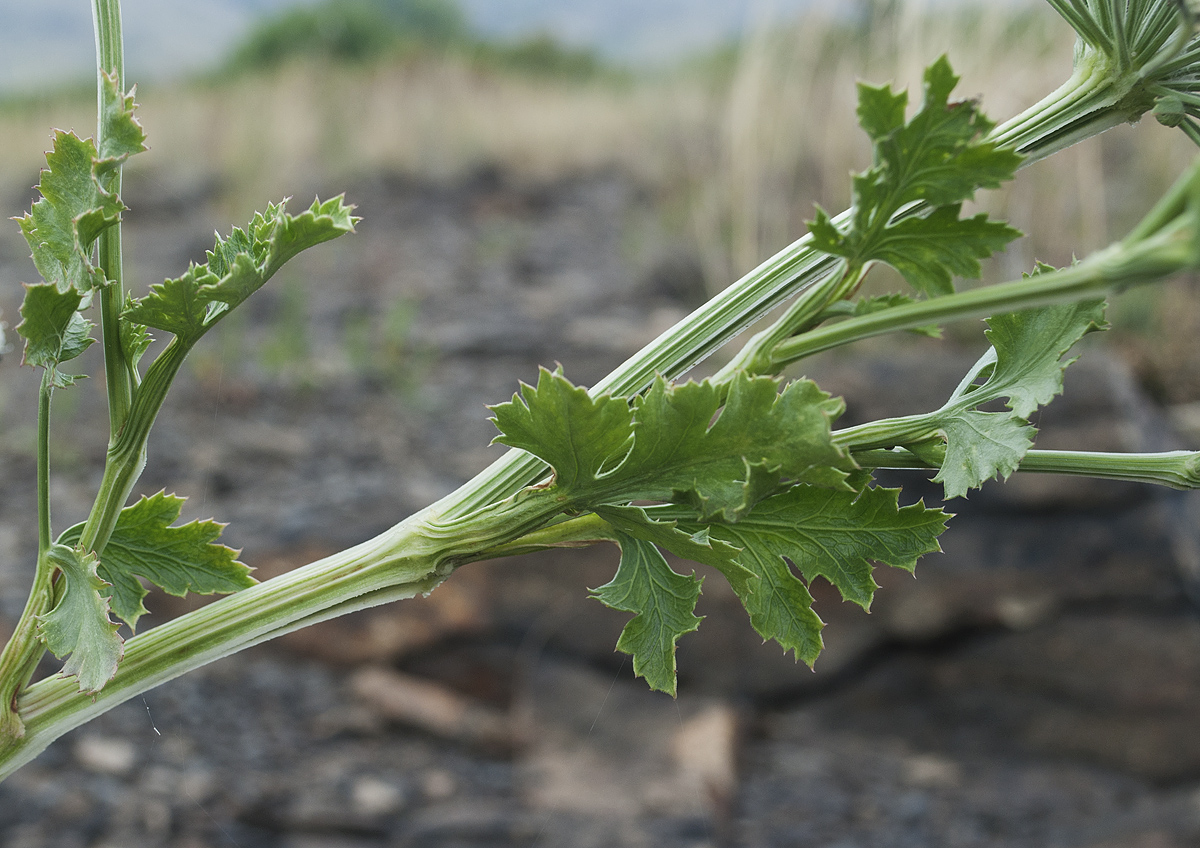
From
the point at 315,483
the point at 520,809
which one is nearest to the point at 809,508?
the point at 520,809

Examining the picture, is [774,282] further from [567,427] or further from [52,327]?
[52,327]

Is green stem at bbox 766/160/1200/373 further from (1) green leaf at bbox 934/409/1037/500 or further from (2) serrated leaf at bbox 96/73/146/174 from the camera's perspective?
(2) serrated leaf at bbox 96/73/146/174

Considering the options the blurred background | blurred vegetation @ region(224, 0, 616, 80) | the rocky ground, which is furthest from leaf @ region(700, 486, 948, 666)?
blurred vegetation @ region(224, 0, 616, 80)

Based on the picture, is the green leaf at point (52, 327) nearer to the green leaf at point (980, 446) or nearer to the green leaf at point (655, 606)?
Result: the green leaf at point (655, 606)

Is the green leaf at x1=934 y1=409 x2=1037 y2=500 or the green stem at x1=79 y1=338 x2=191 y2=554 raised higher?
the green stem at x1=79 y1=338 x2=191 y2=554

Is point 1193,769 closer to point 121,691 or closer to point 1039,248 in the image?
point 1039,248

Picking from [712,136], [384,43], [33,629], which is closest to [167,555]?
[33,629]
